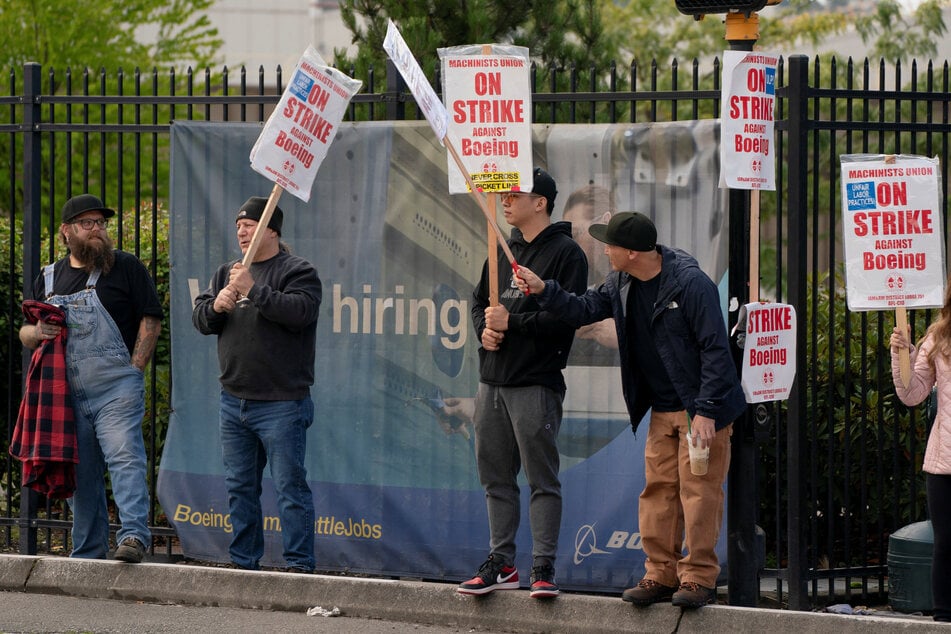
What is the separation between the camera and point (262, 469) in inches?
280

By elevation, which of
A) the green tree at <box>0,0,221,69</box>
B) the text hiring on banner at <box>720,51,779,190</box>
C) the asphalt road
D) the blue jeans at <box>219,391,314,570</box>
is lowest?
the asphalt road

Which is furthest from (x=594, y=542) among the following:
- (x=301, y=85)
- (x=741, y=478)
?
(x=301, y=85)

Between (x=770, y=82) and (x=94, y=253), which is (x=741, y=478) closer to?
(x=770, y=82)

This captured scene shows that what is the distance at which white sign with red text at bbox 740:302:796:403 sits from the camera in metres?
5.89

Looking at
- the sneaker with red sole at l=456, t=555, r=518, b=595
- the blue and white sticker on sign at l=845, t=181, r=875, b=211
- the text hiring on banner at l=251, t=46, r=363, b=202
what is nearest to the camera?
the blue and white sticker on sign at l=845, t=181, r=875, b=211

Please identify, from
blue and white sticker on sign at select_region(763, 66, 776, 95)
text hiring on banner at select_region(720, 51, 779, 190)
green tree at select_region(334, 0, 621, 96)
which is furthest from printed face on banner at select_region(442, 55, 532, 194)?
green tree at select_region(334, 0, 621, 96)

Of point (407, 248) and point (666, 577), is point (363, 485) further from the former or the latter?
point (666, 577)

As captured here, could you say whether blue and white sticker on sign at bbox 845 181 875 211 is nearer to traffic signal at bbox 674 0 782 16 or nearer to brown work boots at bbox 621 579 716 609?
traffic signal at bbox 674 0 782 16

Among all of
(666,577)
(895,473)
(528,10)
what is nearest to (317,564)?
(666,577)

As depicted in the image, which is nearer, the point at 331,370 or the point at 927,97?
the point at 927,97

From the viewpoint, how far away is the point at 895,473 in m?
6.98

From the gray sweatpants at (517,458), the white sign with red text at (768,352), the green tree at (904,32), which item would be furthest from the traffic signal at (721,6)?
the green tree at (904,32)

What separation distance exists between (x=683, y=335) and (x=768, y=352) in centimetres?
37

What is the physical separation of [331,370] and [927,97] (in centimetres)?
340
